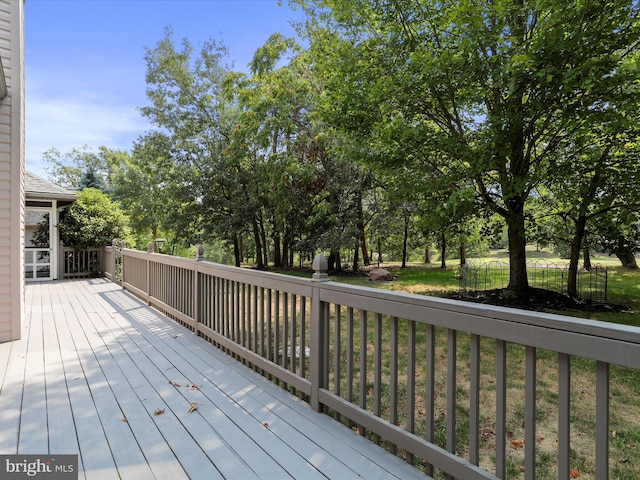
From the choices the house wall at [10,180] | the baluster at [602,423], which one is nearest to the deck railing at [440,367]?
the baluster at [602,423]

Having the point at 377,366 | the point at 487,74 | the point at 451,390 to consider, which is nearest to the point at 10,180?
the point at 377,366

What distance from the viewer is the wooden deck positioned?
6.34 feet

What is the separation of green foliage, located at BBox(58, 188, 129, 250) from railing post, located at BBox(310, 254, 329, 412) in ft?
34.7

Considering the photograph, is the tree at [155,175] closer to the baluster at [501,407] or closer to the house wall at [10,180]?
the house wall at [10,180]

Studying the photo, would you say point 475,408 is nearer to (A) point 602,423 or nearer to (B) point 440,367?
(A) point 602,423

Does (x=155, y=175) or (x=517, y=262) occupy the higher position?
(x=155, y=175)

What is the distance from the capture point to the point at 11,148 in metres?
4.33

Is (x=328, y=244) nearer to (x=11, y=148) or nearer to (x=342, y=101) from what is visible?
(x=342, y=101)

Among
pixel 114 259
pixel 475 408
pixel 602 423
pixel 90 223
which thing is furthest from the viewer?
pixel 90 223

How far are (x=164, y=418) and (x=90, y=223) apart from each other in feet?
34.2

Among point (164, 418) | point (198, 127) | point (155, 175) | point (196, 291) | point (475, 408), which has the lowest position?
point (164, 418)

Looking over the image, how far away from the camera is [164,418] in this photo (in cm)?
244

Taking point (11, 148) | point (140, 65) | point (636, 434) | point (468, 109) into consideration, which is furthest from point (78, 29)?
point (636, 434)

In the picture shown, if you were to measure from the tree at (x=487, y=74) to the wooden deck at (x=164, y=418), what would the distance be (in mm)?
4665
